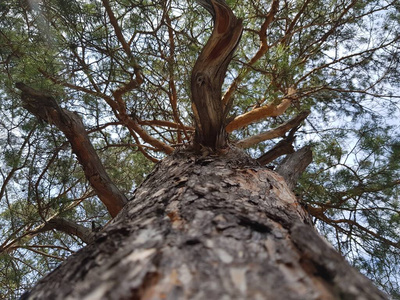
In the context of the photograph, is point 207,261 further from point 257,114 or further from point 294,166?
point 257,114

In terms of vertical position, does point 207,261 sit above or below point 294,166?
below

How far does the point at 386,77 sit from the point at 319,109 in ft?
2.51

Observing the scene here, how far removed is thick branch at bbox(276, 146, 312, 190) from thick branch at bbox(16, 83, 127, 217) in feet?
3.55

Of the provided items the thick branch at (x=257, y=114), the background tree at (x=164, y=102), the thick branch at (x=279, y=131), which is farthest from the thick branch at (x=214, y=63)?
the thick branch at (x=257, y=114)

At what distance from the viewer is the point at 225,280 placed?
492 millimetres

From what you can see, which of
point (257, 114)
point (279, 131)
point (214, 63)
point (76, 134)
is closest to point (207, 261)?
point (214, 63)

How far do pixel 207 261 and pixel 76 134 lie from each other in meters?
1.58

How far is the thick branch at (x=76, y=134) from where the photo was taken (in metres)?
1.80

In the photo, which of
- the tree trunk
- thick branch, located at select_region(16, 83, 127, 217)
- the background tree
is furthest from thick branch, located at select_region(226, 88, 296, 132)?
the tree trunk

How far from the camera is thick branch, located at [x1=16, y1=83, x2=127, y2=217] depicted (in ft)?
5.92

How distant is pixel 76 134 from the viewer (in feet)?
6.19

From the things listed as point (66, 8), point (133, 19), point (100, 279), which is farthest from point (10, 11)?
point (100, 279)

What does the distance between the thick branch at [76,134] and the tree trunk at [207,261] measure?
1126 mm

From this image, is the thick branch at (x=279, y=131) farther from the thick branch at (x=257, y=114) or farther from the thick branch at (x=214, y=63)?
the thick branch at (x=214, y=63)
